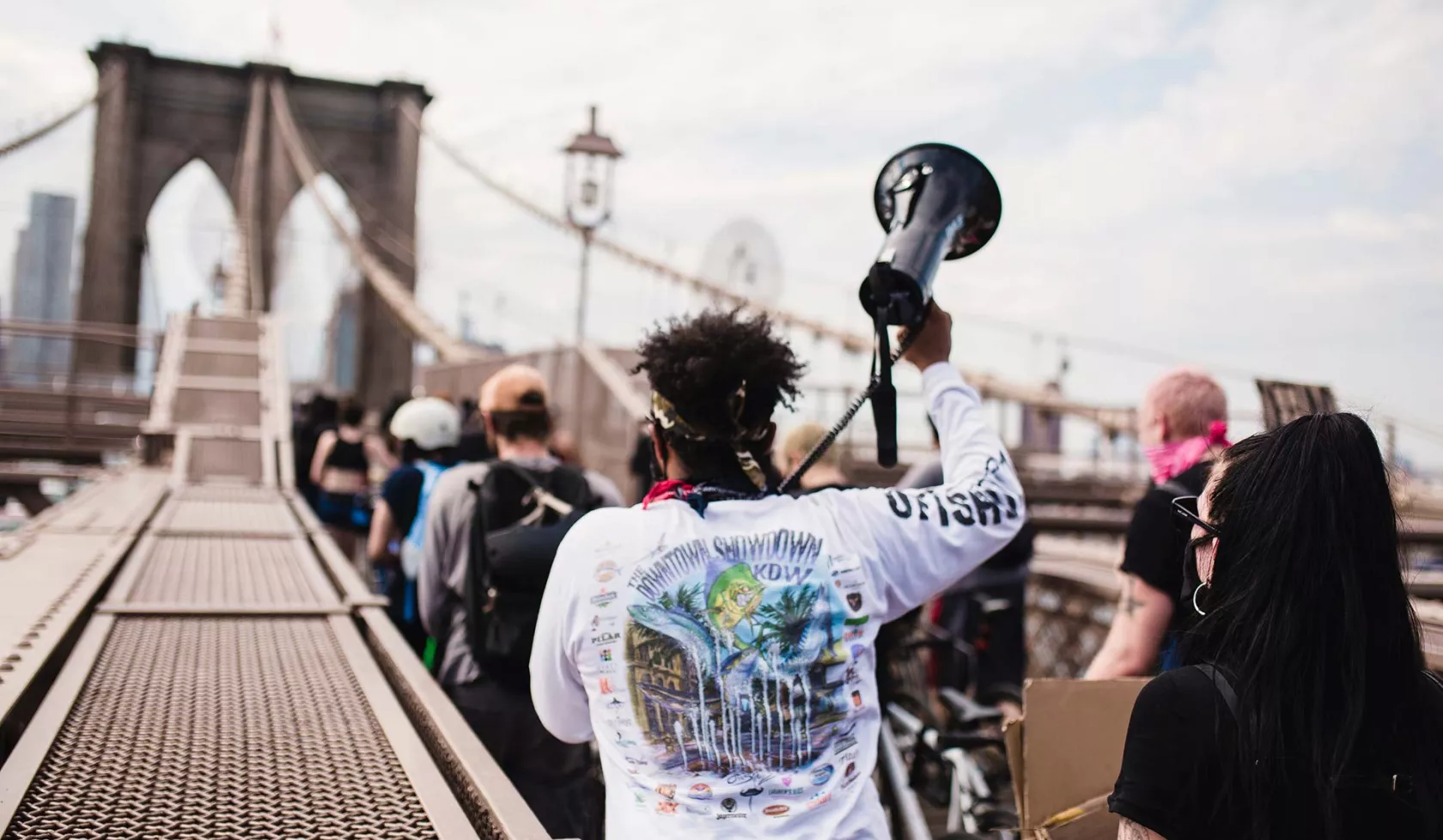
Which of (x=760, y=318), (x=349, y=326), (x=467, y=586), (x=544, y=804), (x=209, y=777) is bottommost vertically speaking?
(x=544, y=804)

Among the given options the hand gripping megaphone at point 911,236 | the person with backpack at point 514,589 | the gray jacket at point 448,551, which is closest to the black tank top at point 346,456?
the gray jacket at point 448,551

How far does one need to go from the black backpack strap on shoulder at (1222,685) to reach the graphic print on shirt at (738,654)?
494mm

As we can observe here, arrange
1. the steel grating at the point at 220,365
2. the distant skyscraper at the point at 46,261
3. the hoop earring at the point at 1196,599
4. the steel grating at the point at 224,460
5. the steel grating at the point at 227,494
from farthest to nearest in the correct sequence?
1. the distant skyscraper at the point at 46,261
2. the steel grating at the point at 220,365
3. the steel grating at the point at 224,460
4. the steel grating at the point at 227,494
5. the hoop earring at the point at 1196,599

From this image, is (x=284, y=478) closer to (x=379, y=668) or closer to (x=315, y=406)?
(x=315, y=406)

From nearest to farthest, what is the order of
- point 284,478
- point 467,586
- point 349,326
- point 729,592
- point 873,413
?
point 729,592, point 873,413, point 467,586, point 284,478, point 349,326

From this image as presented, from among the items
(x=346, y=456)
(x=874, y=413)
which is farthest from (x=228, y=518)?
(x=874, y=413)

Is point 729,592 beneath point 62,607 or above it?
above

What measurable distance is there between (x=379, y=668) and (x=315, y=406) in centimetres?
634

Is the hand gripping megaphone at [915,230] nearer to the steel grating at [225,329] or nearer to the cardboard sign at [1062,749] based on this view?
the cardboard sign at [1062,749]

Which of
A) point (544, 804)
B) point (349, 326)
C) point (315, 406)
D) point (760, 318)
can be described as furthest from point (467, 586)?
point (349, 326)

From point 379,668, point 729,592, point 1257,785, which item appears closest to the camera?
point 1257,785

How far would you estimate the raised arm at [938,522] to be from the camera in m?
1.62

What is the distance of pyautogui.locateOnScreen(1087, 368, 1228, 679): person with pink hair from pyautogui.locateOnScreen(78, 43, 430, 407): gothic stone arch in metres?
33.5

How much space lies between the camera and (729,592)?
1.54 metres
